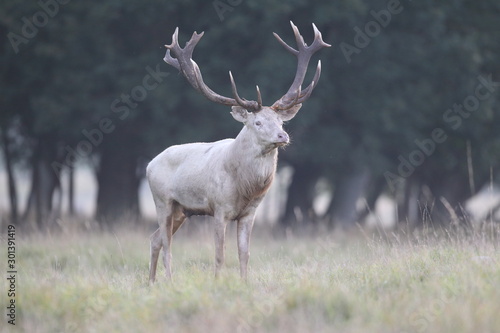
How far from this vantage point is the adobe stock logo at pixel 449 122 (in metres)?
19.2

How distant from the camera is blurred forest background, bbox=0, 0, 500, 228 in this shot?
18469mm

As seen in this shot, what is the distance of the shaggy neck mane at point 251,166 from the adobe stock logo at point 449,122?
35.0 feet

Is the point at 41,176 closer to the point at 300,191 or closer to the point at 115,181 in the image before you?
the point at 115,181

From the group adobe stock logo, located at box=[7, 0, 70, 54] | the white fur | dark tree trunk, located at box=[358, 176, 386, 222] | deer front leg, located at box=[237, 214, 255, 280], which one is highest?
adobe stock logo, located at box=[7, 0, 70, 54]

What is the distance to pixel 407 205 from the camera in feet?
80.7

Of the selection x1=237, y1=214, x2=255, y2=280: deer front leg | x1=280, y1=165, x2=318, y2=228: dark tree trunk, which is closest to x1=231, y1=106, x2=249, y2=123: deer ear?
x1=237, y1=214, x2=255, y2=280: deer front leg

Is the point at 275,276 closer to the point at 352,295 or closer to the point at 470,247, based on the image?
the point at 352,295

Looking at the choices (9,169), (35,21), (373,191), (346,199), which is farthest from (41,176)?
(373,191)

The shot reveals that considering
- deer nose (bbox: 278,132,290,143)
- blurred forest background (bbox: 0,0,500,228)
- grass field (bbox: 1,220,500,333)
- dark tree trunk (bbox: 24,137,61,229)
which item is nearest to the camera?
grass field (bbox: 1,220,500,333)

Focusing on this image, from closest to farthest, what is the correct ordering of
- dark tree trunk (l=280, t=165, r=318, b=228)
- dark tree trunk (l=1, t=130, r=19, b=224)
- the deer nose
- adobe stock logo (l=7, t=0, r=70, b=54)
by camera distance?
the deer nose → adobe stock logo (l=7, t=0, r=70, b=54) → dark tree trunk (l=1, t=130, r=19, b=224) → dark tree trunk (l=280, t=165, r=318, b=228)

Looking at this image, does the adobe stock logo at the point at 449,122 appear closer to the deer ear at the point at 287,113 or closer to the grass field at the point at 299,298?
the deer ear at the point at 287,113

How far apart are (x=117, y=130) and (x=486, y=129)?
930 cm

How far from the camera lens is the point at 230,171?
8.39m

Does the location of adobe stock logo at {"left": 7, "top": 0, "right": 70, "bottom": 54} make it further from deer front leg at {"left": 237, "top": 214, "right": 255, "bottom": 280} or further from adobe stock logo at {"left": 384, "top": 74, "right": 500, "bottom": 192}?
deer front leg at {"left": 237, "top": 214, "right": 255, "bottom": 280}
